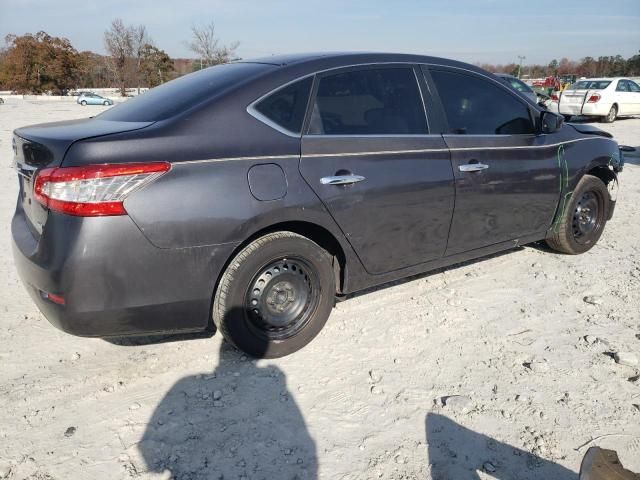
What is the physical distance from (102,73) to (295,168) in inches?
2803

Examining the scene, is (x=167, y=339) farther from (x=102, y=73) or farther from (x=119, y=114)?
(x=102, y=73)

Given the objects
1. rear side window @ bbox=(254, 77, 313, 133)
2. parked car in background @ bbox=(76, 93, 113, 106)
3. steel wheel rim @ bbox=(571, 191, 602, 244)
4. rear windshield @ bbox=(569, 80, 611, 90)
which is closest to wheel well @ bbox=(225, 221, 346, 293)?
rear side window @ bbox=(254, 77, 313, 133)

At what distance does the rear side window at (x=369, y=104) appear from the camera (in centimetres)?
302

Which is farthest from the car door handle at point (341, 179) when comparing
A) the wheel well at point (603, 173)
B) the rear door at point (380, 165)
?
the wheel well at point (603, 173)

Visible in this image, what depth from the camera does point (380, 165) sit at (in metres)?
3.13

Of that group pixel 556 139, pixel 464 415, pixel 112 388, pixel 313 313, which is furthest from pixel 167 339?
pixel 556 139

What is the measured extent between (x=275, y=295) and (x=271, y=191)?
659 mm

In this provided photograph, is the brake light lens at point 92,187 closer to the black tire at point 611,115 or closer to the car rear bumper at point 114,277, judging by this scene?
the car rear bumper at point 114,277

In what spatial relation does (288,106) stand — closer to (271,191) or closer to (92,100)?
(271,191)

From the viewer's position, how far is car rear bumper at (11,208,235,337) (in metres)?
2.33

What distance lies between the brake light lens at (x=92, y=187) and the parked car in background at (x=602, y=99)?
18.1 m

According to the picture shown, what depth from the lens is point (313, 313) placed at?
124 inches

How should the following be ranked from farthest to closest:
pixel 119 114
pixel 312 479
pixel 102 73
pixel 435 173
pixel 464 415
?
pixel 102 73 → pixel 435 173 → pixel 119 114 → pixel 464 415 → pixel 312 479

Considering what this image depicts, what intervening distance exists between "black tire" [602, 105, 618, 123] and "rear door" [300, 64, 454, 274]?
17981 millimetres
